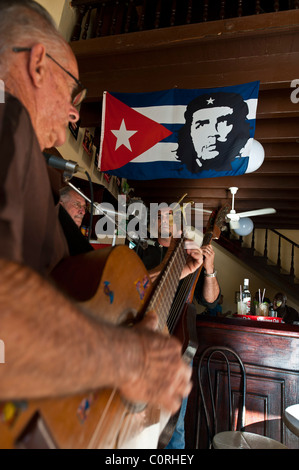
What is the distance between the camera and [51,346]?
1.43ft

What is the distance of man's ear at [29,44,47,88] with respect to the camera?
75cm

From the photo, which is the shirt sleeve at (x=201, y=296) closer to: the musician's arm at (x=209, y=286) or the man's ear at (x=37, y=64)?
the musician's arm at (x=209, y=286)

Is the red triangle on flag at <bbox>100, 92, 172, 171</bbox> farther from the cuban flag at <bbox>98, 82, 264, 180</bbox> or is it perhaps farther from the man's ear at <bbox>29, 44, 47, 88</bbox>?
the man's ear at <bbox>29, 44, 47, 88</bbox>

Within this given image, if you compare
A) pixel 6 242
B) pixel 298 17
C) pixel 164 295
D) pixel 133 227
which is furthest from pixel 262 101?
pixel 6 242

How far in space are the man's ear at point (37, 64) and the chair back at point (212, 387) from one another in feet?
5.83

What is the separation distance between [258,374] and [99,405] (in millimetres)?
1686

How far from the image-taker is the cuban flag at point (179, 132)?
3.04 metres

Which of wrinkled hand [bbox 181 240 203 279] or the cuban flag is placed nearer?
wrinkled hand [bbox 181 240 203 279]

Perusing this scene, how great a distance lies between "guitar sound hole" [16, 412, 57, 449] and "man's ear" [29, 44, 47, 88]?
0.72m

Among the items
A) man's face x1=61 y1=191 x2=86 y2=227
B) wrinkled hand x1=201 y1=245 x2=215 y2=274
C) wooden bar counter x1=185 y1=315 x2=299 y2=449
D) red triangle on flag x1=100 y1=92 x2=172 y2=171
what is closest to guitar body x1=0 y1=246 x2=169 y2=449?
wrinkled hand x1=201 y1=245 x2=215 y2=274

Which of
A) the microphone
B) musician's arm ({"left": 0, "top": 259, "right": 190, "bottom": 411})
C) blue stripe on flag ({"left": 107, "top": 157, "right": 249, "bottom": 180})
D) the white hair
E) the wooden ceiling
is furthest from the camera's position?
blue stripe on flag ({"left": 107, "top": 157, "right": 249, "bottom": 180})

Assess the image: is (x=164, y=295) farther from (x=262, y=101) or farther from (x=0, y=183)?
(x=262, y=101)

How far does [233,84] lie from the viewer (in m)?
3.08
